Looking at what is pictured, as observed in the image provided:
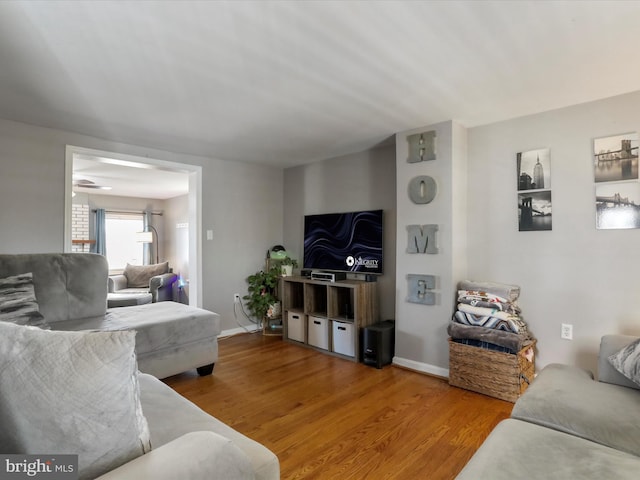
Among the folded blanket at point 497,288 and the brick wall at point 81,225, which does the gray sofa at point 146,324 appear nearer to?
the folded blanket at point 497,288

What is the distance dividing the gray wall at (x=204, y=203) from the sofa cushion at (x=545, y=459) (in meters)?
3.46

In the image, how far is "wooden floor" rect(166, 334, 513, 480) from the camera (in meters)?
1.79

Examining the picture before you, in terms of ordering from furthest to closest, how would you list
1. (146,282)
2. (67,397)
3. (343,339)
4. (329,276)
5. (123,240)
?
(123,240), (146,282), (329,276), (343,339), (67,397)

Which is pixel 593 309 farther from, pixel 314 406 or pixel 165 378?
pixel 165 378

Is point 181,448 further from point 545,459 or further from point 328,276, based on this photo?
point 328,276

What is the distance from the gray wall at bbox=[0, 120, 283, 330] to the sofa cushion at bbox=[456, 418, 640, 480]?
346 centimetres

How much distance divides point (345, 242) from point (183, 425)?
9.48ft

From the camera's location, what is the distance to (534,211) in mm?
2740

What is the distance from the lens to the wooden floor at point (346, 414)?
179 cm

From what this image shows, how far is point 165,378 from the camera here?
2875mm

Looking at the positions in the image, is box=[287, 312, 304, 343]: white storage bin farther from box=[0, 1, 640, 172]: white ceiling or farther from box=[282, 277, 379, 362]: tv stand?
box=[0, 1, 640, 172]: white ceiling

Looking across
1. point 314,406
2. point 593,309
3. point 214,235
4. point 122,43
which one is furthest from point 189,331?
point 593,309

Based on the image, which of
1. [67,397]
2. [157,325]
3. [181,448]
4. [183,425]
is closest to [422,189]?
[157,325]

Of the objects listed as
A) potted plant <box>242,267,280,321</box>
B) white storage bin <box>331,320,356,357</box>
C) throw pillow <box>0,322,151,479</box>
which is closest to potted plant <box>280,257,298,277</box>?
potted plant <box>242,267,280,321</box>
